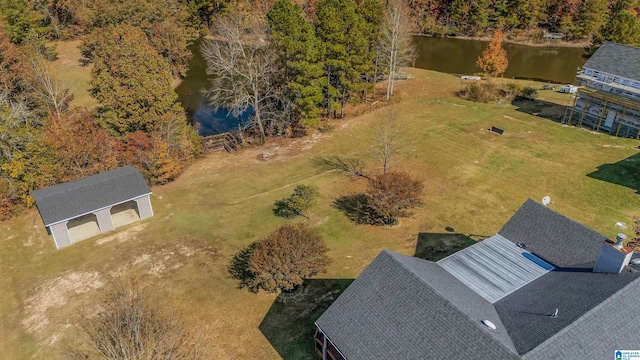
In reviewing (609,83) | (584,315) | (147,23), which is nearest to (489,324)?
(584,315)

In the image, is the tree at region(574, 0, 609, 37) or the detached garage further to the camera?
the tree at region(574, 0, 609, 37)

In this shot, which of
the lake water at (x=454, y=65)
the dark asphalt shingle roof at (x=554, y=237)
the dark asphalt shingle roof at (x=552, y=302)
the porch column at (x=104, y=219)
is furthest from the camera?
the lake water at (x=454, y=65)

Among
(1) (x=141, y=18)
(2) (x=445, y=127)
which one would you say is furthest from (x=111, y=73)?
(2) (x=445, y=127)

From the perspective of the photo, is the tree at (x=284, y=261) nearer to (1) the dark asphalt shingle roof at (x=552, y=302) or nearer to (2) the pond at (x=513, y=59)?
(1) the dark asphalt shingle roof at (x=552, y=302)

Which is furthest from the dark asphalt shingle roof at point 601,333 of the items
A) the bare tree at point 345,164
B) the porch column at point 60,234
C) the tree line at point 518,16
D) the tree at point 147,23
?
the tree line at point 518,16

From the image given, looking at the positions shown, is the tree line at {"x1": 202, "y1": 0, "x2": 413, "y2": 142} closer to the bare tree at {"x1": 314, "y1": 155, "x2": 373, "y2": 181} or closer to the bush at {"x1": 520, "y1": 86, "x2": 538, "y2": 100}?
the bare tree at {"x1": 314, "y1": 155, "x2": 373, "y2": 181}

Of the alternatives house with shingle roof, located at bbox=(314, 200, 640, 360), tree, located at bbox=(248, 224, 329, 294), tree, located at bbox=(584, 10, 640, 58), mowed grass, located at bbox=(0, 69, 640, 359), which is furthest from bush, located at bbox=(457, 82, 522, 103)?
tree, located at bbox=(248, 224, 329, 294)

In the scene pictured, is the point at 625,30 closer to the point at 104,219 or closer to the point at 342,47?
the point at 342,47
